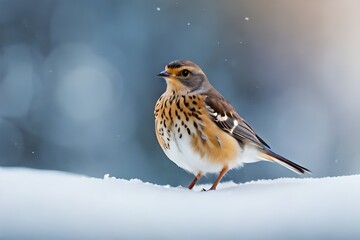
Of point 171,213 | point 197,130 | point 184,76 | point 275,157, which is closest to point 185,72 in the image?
point 184,76

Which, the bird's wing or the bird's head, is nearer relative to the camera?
the bird's head

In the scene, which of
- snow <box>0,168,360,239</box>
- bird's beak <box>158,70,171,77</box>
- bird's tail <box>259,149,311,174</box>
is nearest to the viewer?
snow <box>0,168,360,239</box>

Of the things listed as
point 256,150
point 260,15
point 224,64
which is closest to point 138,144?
point 224,64

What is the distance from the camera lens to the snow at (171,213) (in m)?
1.17

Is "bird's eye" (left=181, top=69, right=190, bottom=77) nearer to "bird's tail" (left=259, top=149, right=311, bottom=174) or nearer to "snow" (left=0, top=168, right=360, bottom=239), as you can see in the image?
"bird's tail" (left=259, top=149, right=311, bottom=174)

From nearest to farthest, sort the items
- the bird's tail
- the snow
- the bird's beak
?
the snow, the bird's beak, the bird's tail

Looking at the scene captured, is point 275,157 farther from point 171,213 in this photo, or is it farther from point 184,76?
point 171,213

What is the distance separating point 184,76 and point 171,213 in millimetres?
1425

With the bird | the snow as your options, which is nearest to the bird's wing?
the bird

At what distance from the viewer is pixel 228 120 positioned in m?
2.81

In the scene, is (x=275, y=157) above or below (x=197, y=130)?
below

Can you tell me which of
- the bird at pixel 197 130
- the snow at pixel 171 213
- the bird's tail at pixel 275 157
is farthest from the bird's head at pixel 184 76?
the snow at pixel 171 213

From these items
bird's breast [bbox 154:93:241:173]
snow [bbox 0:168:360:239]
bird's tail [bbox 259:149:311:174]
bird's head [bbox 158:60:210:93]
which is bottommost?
bird's tail [bbox 259:149:311:174]

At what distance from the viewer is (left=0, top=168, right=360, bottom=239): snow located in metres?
1.17
